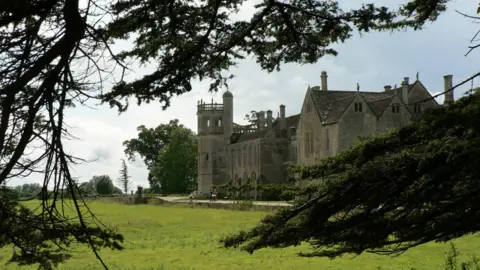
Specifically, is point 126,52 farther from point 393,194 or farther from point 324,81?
point 324,81

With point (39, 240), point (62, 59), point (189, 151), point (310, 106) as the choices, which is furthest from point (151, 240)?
point (189, 151)

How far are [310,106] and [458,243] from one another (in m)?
24.9

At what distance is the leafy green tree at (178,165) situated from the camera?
68.4 metres

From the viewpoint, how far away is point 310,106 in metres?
38.9

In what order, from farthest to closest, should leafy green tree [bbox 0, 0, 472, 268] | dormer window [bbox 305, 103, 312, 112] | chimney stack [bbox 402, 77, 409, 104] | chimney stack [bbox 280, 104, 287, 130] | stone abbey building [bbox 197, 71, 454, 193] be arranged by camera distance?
1. chimney stack [bbox 280, 104, 287, 130]
2. dormer window [bbox 305, 103, 312, 112]
3. chimney stack [bbox 402, 77, 409, 104]
4. stone abbey building [bbox 197, 71, 454, 193]
5. leafy green tree [bbox 0, 0, 472, 268]

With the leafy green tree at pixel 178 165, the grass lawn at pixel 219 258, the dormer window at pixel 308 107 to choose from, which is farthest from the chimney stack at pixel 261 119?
the grass lawn at pixel 219 258

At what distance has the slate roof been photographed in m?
35.6

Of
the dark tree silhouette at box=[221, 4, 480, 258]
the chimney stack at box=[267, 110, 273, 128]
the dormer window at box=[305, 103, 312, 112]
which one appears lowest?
the dark tree silhouette at box=[221, 4, 480, 258]

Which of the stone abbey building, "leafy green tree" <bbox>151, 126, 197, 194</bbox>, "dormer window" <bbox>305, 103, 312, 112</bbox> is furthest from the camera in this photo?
"leafy green tree" <bbox>151, 126, 197, 194</bbox>

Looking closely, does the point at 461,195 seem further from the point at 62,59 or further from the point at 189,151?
the point at 189,151

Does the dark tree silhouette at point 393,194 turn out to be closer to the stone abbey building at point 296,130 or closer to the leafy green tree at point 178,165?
the stone abbey building at point 296,130

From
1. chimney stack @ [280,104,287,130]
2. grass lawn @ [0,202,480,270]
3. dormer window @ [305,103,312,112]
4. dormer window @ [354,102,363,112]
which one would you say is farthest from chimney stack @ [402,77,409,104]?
grass lawn @ [0,202,480,270]

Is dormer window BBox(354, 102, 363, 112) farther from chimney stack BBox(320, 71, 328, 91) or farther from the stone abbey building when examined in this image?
chimney stack BBox(320, 71, 328, 91)

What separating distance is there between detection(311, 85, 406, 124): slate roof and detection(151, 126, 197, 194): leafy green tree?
32323 millimetres
